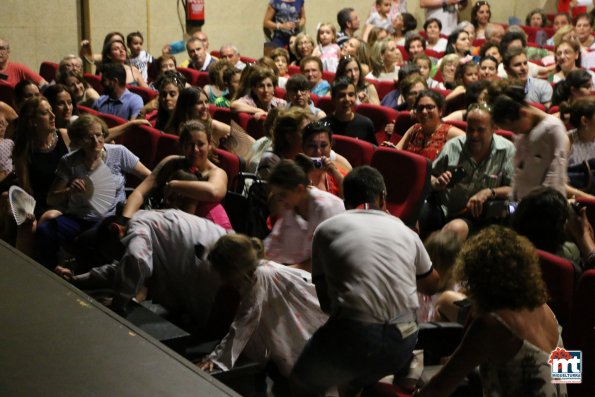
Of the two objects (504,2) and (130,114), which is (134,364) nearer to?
(130,114)

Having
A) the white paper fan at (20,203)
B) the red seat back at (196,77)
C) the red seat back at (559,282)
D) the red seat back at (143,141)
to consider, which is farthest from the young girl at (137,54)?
the red seat back at (559,282)

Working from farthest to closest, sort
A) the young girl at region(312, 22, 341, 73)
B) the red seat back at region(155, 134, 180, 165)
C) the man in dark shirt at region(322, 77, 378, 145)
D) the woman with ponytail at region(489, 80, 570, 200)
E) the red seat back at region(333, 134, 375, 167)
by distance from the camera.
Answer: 1. the young girl at region(312, 22, 341, 73)
2. the man in dark shirt at region(322, 77, 378, 145)
3. the red seat back at region(155, 134, 180, 165)
4. the red seat back at region(333, 134, 375, 167)
5. the woman with ponytail at region(489, 80, 570, 200)

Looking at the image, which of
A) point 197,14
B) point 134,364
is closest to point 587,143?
point 134,364

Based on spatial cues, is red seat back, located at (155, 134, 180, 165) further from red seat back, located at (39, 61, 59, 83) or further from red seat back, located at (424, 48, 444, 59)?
red seat back, located at (424, 48, 444, 59)

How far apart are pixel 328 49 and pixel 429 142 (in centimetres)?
439

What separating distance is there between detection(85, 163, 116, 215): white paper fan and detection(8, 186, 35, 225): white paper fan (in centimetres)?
36

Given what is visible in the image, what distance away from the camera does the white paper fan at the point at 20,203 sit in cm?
455

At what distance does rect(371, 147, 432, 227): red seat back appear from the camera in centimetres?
436

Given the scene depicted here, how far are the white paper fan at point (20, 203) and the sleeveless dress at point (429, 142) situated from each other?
2.12 meters

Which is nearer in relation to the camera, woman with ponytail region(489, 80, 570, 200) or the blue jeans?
the blue jeans

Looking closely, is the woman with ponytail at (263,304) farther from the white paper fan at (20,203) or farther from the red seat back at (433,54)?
the red seat back at (433,54)

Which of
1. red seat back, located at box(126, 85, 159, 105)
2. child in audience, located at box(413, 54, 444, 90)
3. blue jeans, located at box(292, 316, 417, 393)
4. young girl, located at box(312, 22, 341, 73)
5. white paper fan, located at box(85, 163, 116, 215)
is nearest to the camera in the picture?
blue jeans, located at box(292, 316, 417, 393)

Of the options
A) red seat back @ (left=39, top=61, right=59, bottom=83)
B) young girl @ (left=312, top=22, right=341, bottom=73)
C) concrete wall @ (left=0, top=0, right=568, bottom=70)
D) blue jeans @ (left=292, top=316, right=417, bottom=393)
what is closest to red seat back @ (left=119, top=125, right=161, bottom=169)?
blue jeans @ (left=292, top=316, right=417, bottom=393)

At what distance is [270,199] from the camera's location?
3594 mm
